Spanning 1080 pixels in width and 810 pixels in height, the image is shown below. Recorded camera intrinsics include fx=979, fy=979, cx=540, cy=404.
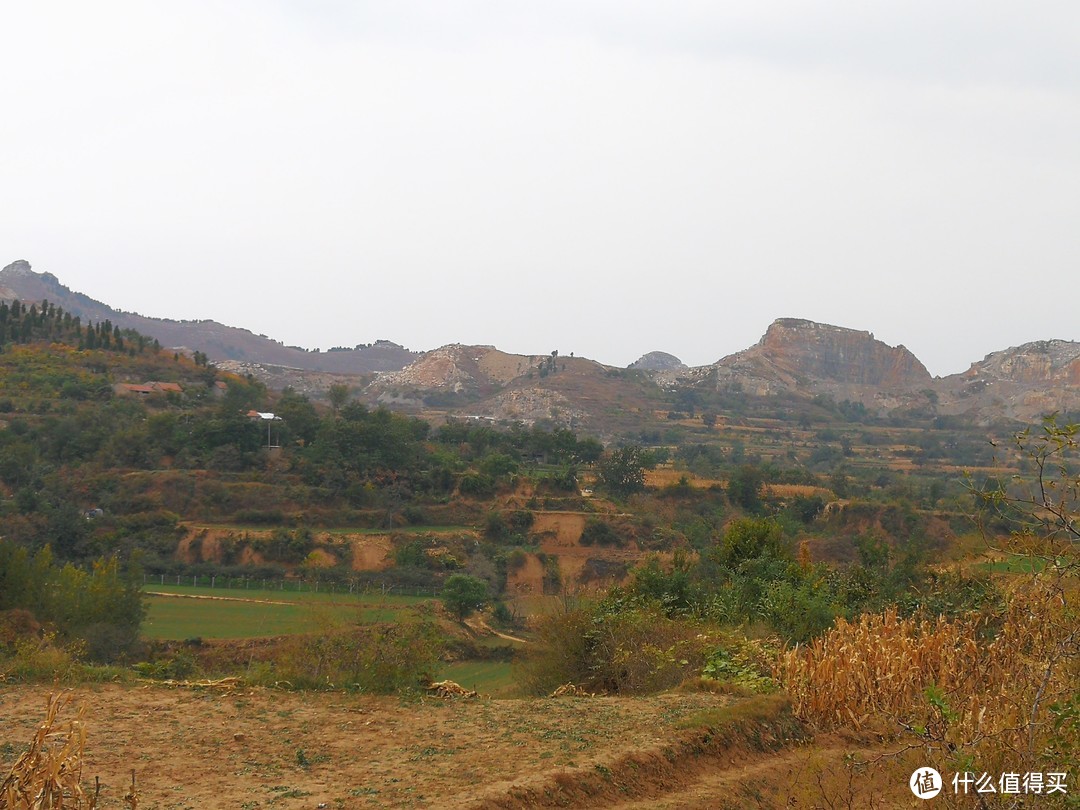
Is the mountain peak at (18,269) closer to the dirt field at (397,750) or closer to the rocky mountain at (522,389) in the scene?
the rocky mountain at (522,389)

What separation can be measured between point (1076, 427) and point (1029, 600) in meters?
1.54

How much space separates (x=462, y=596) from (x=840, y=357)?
104161mm

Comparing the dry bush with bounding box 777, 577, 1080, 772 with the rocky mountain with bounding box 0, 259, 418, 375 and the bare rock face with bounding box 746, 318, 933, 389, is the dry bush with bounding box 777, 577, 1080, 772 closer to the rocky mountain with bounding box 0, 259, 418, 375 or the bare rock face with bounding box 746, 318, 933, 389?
the bare rock face with bounding box 746, 318, 933, 389

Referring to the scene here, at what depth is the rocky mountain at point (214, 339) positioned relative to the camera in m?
166

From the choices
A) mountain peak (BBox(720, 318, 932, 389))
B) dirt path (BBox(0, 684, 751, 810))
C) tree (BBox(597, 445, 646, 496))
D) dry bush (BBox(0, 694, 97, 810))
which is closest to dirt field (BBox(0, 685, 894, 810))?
dirt path (BBox(0, 684, 751, 810))

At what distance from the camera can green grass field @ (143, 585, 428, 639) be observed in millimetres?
26531

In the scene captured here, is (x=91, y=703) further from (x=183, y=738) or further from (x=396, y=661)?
(x=396, y=661)

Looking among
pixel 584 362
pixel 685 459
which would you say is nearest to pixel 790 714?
pixel 685 459

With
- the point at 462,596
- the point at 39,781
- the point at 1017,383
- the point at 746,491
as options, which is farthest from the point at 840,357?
the point at 39,781

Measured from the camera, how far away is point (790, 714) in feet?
28.1

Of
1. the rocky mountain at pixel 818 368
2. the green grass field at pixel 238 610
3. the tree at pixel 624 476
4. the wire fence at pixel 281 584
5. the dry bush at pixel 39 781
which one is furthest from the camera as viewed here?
the rocky mountain at pixel 818 368

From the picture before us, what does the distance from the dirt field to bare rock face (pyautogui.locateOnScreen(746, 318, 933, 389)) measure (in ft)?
380

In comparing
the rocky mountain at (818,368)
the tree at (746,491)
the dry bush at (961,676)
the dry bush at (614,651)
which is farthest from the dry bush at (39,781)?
the rocky mountain at (818,368)

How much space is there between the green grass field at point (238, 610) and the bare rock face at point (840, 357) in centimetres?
9560
